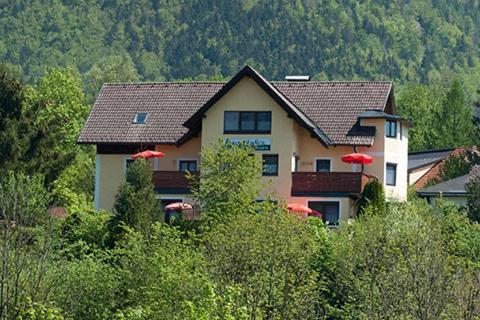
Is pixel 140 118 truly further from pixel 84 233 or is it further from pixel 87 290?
pixel 87 290

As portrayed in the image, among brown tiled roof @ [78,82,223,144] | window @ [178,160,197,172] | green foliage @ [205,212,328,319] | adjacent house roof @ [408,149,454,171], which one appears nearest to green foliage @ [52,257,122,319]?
green foliage @ [205,212,328,319]

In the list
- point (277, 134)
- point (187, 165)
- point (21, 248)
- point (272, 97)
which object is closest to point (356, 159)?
point (277, 134)

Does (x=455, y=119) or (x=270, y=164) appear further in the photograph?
(x=455, y=119)

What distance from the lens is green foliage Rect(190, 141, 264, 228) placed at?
66.4 metres

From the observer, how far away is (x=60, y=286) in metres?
53.9

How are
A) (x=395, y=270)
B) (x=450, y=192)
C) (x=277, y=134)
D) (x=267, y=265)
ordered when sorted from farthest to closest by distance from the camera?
(x=450, y=192), (x=277, y=134), (x=267, y=265), (x=395, y=270)

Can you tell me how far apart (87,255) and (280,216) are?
8.10 metres

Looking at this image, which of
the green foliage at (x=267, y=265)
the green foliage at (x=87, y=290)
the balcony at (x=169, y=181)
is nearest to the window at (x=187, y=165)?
the balcony at (x=169, y=181)

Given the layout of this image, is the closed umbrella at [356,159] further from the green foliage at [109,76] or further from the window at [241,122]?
the green foliage at [109,76]

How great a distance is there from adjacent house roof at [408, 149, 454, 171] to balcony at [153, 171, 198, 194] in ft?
106

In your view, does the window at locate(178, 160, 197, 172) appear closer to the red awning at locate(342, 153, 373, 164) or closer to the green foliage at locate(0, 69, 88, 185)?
the green foliage at locate(0, 69, 88, 185)

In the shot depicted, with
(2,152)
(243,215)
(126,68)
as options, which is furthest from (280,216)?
(126,68)

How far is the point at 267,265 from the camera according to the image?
174ft

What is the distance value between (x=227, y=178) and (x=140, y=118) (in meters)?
10.1
